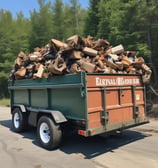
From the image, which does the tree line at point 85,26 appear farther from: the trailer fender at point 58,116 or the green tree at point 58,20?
the trailer fender at point 58,116

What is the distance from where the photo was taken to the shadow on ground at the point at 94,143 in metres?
6.17

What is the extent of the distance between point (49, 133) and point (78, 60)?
205 cm

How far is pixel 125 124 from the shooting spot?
6418mm

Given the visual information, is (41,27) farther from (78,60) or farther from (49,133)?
(49,133)

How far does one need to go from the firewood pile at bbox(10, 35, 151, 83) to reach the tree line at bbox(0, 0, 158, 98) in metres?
4.25

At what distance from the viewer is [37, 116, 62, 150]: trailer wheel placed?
6.21 m

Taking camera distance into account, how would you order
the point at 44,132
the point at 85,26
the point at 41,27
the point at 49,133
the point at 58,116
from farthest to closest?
1. the point at 41,27
2. the point at 85,26
3. the point at 44,132
4. the point at 49,133
5. the point at 58,116

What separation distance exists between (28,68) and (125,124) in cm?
361

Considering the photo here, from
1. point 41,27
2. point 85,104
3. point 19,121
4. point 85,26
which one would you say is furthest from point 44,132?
point 41,27

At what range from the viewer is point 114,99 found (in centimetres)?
629

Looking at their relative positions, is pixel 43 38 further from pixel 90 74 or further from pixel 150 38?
pixel 90 74

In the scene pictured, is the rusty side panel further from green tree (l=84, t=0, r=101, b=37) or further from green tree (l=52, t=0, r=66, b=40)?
green tree (l=52, t=0, r=66, b=40)

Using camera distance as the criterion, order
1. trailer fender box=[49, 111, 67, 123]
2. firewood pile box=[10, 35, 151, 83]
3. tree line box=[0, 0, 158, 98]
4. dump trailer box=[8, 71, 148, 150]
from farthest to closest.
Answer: tree line box=[0, 0, 158, 98], firewood pile box=[10, 35, 151, 83], trailer fender box=[49, 111, 67, 123], dump trailer box=[8, 71, 148, 150]

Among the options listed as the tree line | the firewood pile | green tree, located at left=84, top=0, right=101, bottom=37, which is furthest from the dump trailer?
green tree, located at left=84, top=0, right=101, bottom=37
